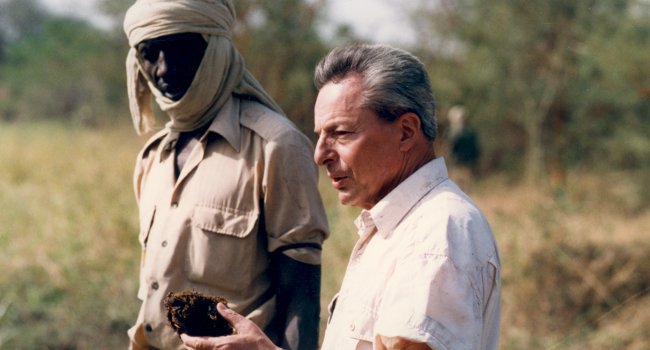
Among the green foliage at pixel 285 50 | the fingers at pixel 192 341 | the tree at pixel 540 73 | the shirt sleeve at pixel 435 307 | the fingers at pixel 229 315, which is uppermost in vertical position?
the tree at pixel 540 73

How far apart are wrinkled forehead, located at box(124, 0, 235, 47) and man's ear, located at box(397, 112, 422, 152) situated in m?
1.09

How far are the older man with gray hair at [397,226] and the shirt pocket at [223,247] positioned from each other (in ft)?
1.89

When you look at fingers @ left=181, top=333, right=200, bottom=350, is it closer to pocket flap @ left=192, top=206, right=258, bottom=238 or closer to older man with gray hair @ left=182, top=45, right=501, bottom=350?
older man with gray hair @ left=182, top=45, right=501, bottom=350

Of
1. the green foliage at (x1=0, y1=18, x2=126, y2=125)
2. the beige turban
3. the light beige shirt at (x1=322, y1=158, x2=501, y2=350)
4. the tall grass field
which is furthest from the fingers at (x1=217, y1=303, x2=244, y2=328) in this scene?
the green foliage at (x1=0, y1=18, x2=126, y2=125)

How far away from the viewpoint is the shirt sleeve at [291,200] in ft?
8.86

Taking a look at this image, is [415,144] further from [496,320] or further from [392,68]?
[496,320]

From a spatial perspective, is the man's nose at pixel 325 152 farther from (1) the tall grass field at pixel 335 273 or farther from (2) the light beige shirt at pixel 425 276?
(1) the tall grass field at pixel 335 273

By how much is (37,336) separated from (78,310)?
1.67ft

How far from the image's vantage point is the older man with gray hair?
1718mm

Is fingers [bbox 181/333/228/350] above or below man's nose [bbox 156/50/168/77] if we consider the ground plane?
below

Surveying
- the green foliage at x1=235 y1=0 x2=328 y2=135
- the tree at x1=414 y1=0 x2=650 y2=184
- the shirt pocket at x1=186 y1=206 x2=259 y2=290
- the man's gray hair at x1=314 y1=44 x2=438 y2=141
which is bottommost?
the shirt pocket at x1=186 y1=206 x2=259 y2=290

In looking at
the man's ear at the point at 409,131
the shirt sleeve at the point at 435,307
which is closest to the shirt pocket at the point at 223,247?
the man's ear at the point at 409,131

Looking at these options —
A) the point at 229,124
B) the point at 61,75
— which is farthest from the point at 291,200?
the point at 61,75

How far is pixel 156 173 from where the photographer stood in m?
2.98
